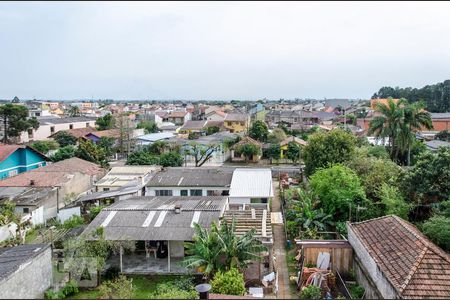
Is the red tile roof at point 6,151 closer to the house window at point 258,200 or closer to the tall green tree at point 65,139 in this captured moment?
the tall green tree at point 65,139

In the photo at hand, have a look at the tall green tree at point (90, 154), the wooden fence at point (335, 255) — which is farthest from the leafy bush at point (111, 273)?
the tall green tree at point (90, 154)

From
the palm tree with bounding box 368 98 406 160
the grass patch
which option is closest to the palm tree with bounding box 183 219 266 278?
the grass patch

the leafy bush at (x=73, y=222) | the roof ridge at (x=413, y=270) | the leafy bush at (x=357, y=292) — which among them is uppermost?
the roof ridge at (x=413, y=270)

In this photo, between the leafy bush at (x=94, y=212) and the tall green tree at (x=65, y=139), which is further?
the tall green tree at (x=65, y=139)

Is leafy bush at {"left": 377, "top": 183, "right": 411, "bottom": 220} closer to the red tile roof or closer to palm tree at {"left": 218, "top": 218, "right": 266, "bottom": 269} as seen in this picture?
palm tree at {"left": 218, "top": 218, "right": 266, "bottom": 269}

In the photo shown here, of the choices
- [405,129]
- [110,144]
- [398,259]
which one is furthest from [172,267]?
[110,144]

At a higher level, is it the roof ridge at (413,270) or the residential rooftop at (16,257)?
the roof ridge at (413,270)

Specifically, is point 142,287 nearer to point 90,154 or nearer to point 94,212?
point 94,212
